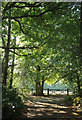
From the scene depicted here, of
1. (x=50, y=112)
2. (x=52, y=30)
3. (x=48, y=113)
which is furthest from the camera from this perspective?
(x=50, y=112)

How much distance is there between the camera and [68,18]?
181 inches

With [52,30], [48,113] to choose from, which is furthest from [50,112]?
[52,30]

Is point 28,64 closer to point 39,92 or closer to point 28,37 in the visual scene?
point 28,37

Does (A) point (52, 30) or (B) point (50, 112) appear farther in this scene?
(B) point (50, 112)

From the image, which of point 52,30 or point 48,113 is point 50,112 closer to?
point 48,113

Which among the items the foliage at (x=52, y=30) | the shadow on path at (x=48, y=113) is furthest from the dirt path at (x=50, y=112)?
the foliage at (x=52, y=30)

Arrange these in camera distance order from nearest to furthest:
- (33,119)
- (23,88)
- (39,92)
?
(33,119)
(23,88)
(39,92)

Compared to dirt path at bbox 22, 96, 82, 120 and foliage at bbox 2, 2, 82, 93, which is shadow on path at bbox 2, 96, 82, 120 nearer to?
dirt path at bbox 22, 96, 82, 120

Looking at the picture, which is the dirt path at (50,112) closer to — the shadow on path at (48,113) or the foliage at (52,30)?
the shadow on path at (48,113)

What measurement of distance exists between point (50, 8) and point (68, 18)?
741 millimetres

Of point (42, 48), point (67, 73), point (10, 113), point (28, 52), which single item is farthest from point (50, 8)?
point (10, 113)

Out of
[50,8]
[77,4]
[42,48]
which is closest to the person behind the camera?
[77,4]

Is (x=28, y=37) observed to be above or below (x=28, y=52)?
above

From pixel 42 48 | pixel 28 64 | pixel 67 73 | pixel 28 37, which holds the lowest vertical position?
pixel 67 73
